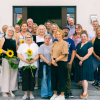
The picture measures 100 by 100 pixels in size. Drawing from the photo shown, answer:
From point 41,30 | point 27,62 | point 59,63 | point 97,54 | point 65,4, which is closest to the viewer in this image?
point 59,63

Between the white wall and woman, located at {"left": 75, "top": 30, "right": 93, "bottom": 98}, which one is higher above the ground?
the white wall

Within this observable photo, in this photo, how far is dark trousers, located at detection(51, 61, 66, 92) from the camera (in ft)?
12.2

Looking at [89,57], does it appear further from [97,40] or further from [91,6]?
[91,6]

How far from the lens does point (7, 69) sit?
4152 mm

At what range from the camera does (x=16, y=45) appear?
4215 mm

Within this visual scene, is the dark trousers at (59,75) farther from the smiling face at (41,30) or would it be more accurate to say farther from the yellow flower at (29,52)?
the smiling face at (41,30)

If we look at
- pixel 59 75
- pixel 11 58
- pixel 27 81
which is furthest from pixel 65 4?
pixel 27 81

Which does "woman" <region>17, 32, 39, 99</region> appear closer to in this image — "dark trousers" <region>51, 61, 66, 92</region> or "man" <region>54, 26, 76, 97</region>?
"dark trousers" <region>51, 61, 66, 92</region>

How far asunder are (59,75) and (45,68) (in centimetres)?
47

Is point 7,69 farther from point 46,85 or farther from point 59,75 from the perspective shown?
point 59,75

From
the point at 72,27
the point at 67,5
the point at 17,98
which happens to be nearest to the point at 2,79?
the point at 17,98

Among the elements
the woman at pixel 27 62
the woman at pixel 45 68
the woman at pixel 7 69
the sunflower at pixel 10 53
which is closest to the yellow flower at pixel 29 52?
the woman at pixel 27 62

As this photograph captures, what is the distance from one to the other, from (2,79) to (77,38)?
2.58m

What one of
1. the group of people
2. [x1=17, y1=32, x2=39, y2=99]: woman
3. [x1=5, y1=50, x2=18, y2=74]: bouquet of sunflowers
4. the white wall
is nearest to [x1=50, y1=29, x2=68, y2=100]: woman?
the group of people
